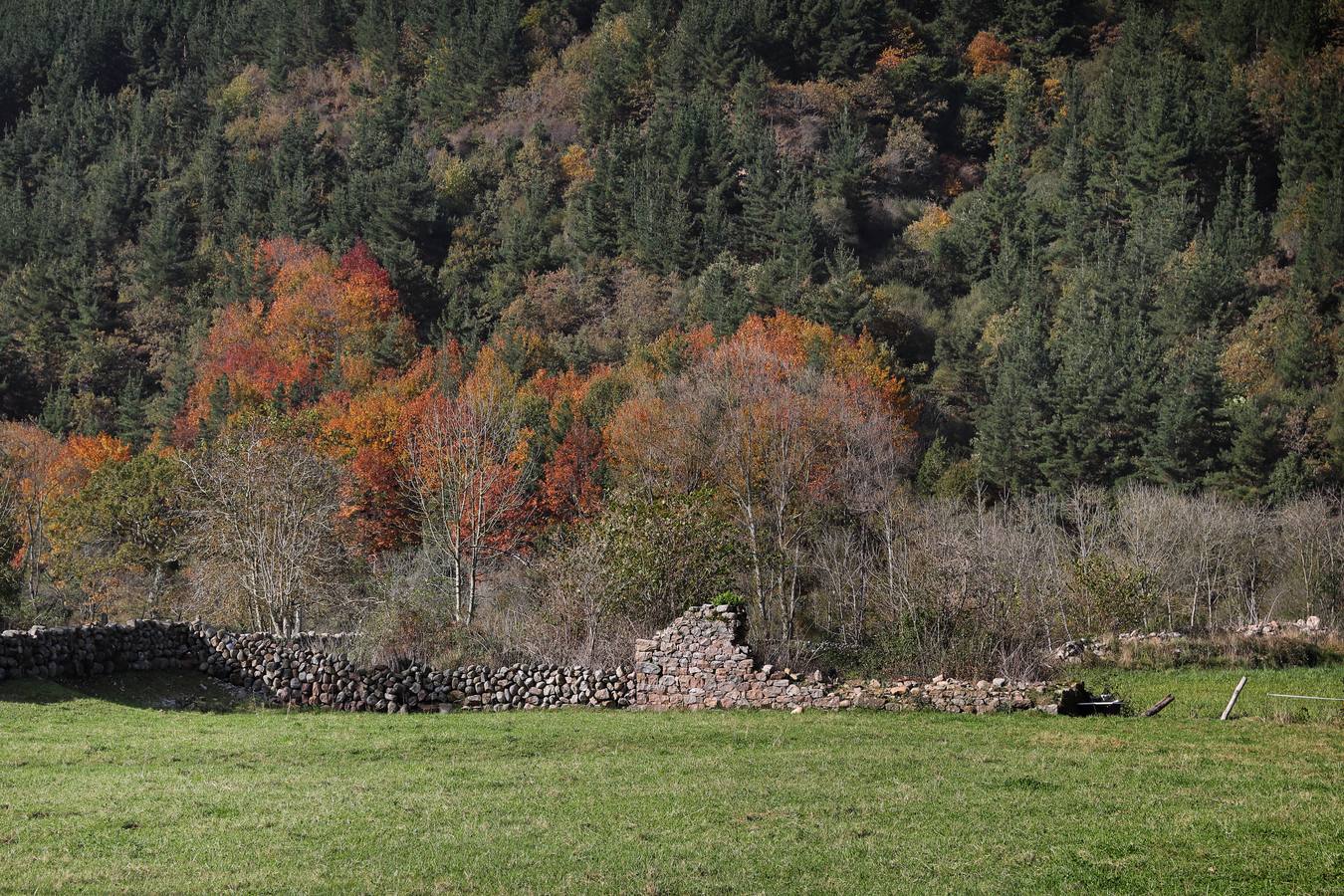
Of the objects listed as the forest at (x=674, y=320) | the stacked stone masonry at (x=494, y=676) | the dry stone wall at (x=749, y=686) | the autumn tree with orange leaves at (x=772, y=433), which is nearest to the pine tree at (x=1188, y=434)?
the forest at (x=674, y=320)

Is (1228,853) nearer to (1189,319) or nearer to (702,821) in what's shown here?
(702,821)

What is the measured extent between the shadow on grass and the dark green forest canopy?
39827 mm

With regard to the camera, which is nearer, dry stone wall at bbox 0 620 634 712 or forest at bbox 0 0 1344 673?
dry stone wall at bbox 0 620 634 712

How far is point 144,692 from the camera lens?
26.8 metres

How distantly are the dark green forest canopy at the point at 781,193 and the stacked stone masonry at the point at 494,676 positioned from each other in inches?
1406

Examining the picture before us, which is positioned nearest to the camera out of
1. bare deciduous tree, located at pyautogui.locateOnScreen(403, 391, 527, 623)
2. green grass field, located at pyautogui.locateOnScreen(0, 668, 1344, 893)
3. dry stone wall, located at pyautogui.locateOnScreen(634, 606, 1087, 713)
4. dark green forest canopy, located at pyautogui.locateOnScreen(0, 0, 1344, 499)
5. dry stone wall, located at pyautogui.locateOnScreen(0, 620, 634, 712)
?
green grass field, located at pyautogui.locateOnScreen(0, 668, 1344, 893)

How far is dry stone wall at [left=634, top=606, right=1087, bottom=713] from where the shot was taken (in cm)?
2433

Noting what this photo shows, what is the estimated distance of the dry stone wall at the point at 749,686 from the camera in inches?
958

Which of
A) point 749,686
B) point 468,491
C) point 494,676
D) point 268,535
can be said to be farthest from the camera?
point 468,491

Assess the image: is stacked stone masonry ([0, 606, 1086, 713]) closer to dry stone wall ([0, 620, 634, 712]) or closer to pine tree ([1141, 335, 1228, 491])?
dry stone wall ([0, 620, 634, 712])

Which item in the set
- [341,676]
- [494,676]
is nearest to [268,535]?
[341,676]

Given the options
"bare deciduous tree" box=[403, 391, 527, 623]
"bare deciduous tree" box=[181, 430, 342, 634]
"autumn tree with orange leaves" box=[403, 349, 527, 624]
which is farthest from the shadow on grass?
"bare deciduous tree" box=[403, 391, 527, 623]

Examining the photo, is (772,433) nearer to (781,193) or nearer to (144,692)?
(144,692)

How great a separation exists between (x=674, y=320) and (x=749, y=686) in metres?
65.2
